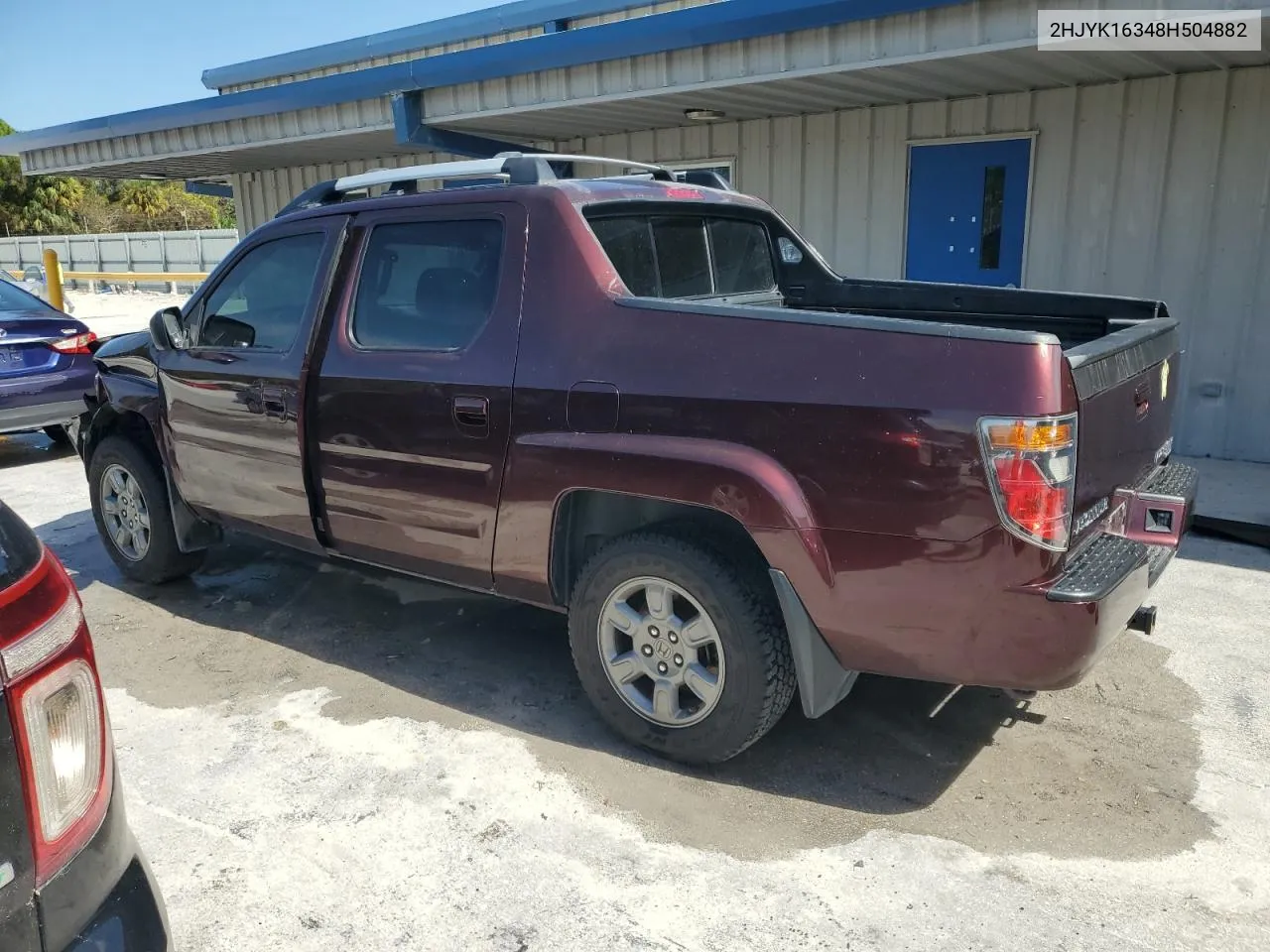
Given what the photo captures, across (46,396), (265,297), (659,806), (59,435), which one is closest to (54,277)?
(59,435)

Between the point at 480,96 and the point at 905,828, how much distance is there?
7599 millimetres

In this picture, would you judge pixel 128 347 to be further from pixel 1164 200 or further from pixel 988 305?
pixel 1164 200

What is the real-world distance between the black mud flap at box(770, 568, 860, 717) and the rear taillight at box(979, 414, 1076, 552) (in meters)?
0.66

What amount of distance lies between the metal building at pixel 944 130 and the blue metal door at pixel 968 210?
0.05 ft

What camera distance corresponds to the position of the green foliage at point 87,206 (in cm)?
4744

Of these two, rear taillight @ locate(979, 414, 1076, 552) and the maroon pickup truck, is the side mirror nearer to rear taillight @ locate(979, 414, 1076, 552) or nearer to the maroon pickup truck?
the maroon pickup truck

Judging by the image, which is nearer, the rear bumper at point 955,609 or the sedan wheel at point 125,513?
the rear bumper at point 955,609

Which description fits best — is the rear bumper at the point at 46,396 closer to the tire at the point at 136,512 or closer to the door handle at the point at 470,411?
the tire at the point at 136,512

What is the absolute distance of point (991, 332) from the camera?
8.30 ft

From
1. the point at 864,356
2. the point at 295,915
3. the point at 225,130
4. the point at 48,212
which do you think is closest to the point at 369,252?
the point at 864,356

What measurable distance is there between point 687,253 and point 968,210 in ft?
16.1

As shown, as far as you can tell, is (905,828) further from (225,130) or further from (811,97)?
(225,130)

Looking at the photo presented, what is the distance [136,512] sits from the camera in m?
5.04

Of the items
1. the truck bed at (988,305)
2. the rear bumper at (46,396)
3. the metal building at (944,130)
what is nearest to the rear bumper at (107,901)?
the truck bed at (988,305)
